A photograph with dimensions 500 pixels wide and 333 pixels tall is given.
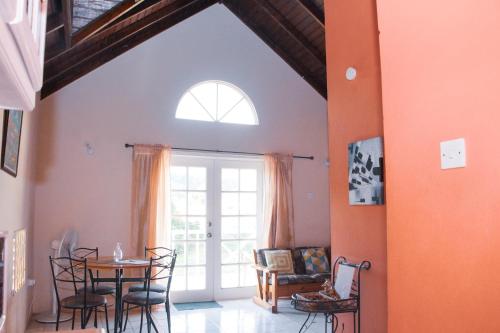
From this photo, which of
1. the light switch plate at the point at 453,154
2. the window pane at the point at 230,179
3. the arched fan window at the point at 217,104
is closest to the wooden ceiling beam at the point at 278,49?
the arched fan window at the point at 217,104

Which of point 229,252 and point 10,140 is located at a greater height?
point 10,140

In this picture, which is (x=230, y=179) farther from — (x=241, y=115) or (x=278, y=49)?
(x=278, y=49)

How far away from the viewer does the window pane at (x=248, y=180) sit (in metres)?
6.07

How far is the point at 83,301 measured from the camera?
12.0 feet

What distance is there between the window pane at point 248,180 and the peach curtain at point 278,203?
0.67 ft

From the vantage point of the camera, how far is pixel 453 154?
4.25 feet

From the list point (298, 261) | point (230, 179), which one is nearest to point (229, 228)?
point (230, 179)

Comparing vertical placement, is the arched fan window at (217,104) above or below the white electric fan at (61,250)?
above

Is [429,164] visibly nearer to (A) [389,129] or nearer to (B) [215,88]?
(A) [389,129]

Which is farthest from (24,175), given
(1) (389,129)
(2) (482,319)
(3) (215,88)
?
(2) (482,319)

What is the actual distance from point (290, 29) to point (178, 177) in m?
2.55

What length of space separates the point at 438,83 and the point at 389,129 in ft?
0.75

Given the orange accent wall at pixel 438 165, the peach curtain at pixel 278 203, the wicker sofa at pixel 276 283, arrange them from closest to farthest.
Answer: the orange accent wall at pixel 438 165, the wicker sofa at pixel 276 283, the peach curtain at pixel 278 203

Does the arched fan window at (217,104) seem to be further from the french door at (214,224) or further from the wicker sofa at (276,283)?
the wicker sofa at (276,283)
